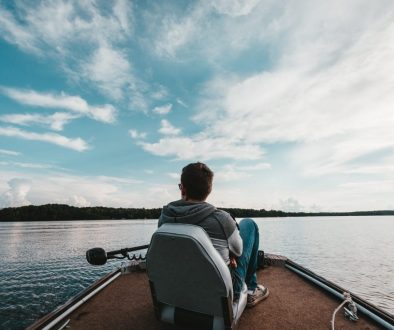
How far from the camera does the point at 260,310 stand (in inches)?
191

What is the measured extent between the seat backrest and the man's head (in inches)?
19.5

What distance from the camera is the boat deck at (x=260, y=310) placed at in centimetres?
432

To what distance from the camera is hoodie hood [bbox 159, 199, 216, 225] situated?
3.16 metres

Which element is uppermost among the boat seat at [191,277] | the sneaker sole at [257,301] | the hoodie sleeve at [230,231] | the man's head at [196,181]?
the man's head at [196,181]

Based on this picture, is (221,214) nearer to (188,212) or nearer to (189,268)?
(188,212)

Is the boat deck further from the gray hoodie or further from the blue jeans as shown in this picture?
the gray hoodie

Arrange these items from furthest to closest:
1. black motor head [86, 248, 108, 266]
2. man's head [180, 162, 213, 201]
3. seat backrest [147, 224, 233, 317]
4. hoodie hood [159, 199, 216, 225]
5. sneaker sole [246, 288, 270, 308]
Result: sneaker sole [246, 288, 270, 308] < black motor head [86, 248, 108, 266] < man's head [180, 162, 213, 201] < hoodie hood [159, 199, 216, 225] < seat backrest [147, 224, 233, 317]

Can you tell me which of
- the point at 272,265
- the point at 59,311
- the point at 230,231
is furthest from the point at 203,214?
the point at 272,265

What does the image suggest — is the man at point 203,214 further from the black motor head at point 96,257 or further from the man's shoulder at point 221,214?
the black motor head at point 96,257

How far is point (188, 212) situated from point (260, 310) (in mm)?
2827

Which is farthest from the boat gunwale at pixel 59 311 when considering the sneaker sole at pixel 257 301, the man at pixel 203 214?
the sneaker sole at pixel 257 301

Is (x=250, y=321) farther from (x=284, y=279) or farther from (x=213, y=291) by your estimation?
(x=284, y=279)

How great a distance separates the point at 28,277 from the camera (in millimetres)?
18438

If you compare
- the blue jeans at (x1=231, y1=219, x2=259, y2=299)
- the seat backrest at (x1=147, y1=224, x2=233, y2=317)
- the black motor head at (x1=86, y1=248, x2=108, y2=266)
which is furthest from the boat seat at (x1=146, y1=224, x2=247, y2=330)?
the black motor head at (x1=86, y1=248, x2=108, y2=266)
